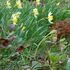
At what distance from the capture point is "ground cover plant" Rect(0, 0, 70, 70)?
3.46 metres

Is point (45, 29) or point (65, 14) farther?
point (65, 14)

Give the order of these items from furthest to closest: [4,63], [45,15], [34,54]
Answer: [45,15], [34,54], [4,63]

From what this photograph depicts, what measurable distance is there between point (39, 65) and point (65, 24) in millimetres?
1131

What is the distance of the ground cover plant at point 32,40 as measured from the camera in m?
3.46

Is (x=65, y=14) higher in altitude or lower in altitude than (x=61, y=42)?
higher

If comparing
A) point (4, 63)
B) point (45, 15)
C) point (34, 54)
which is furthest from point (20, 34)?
point (45, 15)

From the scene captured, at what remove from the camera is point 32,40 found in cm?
412

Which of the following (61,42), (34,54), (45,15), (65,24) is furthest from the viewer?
(45,15)

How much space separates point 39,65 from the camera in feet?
11.4

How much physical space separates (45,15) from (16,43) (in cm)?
160

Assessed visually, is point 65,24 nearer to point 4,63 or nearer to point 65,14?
point 65,14

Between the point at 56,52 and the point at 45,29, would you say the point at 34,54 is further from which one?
the point at 45,29

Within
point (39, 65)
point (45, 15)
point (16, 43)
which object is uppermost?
point (45, 15)

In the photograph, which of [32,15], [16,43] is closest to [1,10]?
[32,15]
